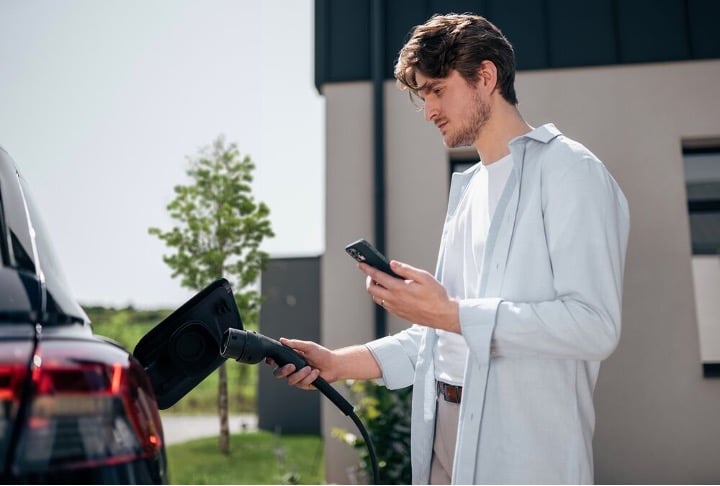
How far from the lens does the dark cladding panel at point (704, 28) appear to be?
4.59 meters

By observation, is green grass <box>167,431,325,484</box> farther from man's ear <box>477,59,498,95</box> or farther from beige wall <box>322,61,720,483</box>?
man's ear <box>477,59,498,95</box>

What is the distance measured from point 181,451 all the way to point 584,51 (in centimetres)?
450

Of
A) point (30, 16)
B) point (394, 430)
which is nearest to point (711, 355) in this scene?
point (394, 430)

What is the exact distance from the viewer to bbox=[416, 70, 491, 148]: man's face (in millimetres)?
1644

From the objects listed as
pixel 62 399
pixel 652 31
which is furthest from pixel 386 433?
pixel 652 31

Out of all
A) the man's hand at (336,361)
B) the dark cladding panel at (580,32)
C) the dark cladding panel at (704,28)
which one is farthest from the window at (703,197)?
the man's hand at (336,361)

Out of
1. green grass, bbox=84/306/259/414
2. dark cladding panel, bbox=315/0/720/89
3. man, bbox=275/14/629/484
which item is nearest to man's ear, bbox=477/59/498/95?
man, bbox=275/14/629/484

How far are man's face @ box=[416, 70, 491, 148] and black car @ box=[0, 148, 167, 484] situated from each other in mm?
1161

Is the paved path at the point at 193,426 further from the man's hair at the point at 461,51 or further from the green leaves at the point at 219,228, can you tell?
the man's hair at the point at 461,51

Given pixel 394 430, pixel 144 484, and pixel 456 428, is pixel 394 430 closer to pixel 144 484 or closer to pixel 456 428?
pixel 456 428

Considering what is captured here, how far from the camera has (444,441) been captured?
5.14 feet

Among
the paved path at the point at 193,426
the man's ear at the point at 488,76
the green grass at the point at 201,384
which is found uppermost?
the man's ear at the point at 488,76

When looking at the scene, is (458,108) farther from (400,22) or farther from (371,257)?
(400,22)

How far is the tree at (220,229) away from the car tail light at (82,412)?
9.69 ft
